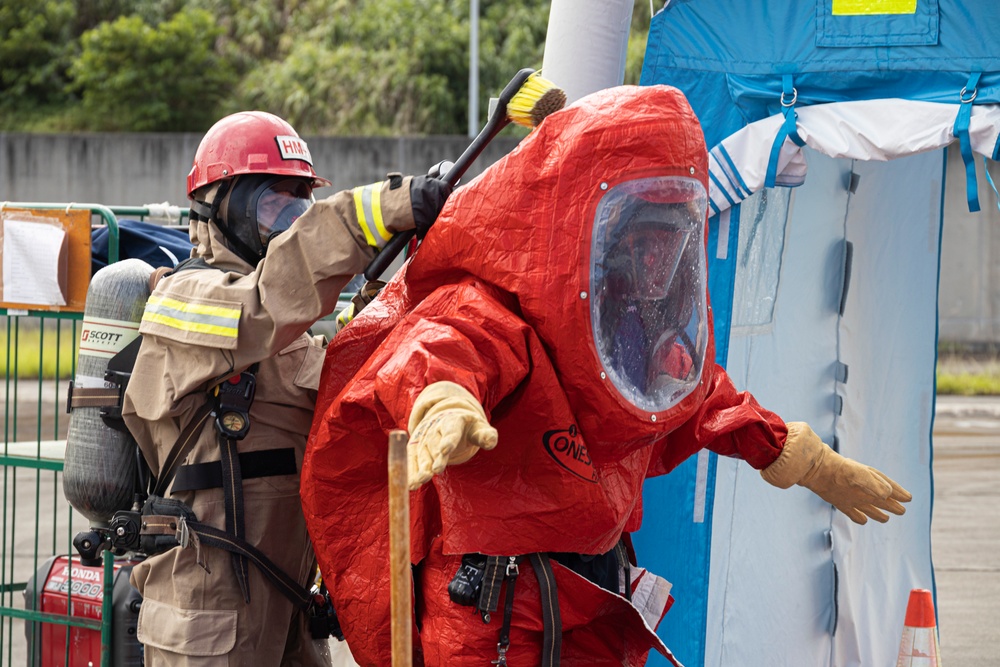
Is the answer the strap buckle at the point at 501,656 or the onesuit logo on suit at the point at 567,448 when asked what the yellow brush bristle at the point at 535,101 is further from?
the strap buckle at the point at 501,656

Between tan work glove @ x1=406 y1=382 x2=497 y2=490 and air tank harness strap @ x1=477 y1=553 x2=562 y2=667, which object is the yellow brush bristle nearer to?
tan work glove @ x1=406 y1=382 x2=497 y2=490

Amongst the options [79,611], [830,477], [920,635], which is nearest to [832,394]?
[920,635]

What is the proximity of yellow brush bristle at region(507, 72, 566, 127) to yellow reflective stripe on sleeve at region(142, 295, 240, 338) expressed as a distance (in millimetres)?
785

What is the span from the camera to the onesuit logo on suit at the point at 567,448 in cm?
260

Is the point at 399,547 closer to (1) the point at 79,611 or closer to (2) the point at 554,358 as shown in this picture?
(2) the point at 554,358

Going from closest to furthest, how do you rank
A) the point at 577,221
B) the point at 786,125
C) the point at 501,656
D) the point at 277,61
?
the point at 577,221, the point at 501,656, the point at 786,125, the point at 277,61

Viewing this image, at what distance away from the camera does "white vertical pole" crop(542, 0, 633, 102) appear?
3592 mm

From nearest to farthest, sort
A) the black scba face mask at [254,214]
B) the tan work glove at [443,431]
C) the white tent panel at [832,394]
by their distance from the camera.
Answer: the tan work glove at [443,431] → the black scba face mask at [254,214] → the white tent panel at [832,394]

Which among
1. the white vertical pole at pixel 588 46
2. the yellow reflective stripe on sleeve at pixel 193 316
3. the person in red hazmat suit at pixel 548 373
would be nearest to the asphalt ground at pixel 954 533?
the yellow reflective stripe on sleeve at pixel 193 316

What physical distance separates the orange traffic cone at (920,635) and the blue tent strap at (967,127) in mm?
1369

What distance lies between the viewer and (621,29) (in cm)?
365

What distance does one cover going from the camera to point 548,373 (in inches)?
102

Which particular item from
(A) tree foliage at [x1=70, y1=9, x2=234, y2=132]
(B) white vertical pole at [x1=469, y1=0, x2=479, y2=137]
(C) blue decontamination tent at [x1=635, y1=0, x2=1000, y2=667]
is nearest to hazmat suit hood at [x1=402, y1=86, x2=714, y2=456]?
(C) blue decontamination tent at [x1=635, y1=0, x2=1000, y2=667]

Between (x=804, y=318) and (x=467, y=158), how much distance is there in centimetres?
210
